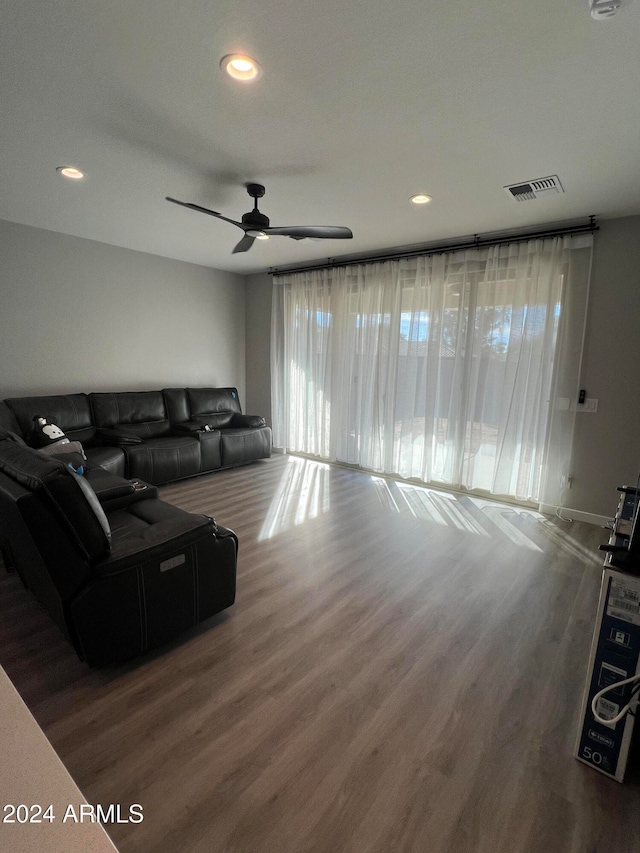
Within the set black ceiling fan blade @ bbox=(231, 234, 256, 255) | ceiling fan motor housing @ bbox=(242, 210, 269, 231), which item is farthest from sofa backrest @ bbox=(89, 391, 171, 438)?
ceiling fan motor housing @ bbox=(242, 210, 269, 231)

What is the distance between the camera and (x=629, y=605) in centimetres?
132

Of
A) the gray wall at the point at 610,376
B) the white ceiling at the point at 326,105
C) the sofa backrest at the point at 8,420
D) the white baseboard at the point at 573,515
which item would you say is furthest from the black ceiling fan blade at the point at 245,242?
the white baseboard at the point at 573,515

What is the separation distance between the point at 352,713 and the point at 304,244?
13.7ft

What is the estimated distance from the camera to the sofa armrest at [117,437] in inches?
161

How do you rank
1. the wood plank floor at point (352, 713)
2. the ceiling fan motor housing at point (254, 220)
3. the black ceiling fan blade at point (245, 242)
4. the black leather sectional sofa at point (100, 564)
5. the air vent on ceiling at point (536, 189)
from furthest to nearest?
the black ceiling fan blade at point (245, 242) < the ceiling fan motor housing at point (254, 220) < the air vent on ceiling at point (536, 189) < the black leather sectional sofa at point (100, 564) < the wood plank floor at point (352, 713)

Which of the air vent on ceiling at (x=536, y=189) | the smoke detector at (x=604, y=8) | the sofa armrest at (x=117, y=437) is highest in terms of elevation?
the air vent on ceiling at (x=536, y=189)

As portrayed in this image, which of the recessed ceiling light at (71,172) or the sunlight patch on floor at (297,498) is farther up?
the recessed ceiling light at (71,172)

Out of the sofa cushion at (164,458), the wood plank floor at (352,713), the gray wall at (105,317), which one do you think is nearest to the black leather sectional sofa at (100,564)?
the wood plank floor at (352,713)

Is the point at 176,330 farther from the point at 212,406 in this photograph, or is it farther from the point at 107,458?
the point at 107,458

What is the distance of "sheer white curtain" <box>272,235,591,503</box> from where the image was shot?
141 inches

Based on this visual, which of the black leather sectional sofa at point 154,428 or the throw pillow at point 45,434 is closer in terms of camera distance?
the throw pillow at point 45,434

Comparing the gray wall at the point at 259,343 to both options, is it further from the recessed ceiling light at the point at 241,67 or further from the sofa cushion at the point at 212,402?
the recessed ceiling light at the point at 241,67

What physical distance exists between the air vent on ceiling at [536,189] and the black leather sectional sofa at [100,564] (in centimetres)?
299

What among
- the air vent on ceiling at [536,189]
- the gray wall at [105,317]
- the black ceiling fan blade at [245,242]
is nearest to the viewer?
the air vent on ceiling at [536,189]
